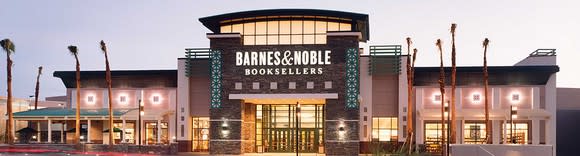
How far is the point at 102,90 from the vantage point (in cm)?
5959

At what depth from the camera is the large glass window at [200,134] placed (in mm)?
56875

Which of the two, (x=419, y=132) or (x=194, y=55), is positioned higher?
(x=194, y=55)

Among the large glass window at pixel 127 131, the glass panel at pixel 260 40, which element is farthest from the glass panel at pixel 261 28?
the large glass window at pixel 127 131

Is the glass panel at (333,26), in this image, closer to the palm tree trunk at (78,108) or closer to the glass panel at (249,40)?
the glass panel at (249,40)

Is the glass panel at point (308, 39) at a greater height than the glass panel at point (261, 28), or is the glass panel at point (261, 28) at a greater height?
the glass panel at point (261, 28)

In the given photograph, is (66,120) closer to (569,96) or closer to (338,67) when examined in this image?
(338,67)

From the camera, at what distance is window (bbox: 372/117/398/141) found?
54438 millimetres

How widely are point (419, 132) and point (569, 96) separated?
19.6 metres

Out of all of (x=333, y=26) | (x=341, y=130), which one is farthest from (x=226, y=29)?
(x=341, y=130)

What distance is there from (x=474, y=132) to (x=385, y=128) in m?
7.07

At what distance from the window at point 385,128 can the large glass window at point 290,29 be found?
305 inches

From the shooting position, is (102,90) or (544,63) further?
(102,90)

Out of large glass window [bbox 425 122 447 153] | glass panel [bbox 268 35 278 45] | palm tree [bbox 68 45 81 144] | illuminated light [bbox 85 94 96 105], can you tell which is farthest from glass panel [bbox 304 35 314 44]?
illuminated light [bbox 85 94 96 105]

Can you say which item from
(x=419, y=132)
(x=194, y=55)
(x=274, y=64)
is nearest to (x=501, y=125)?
(x=419, y=132)
